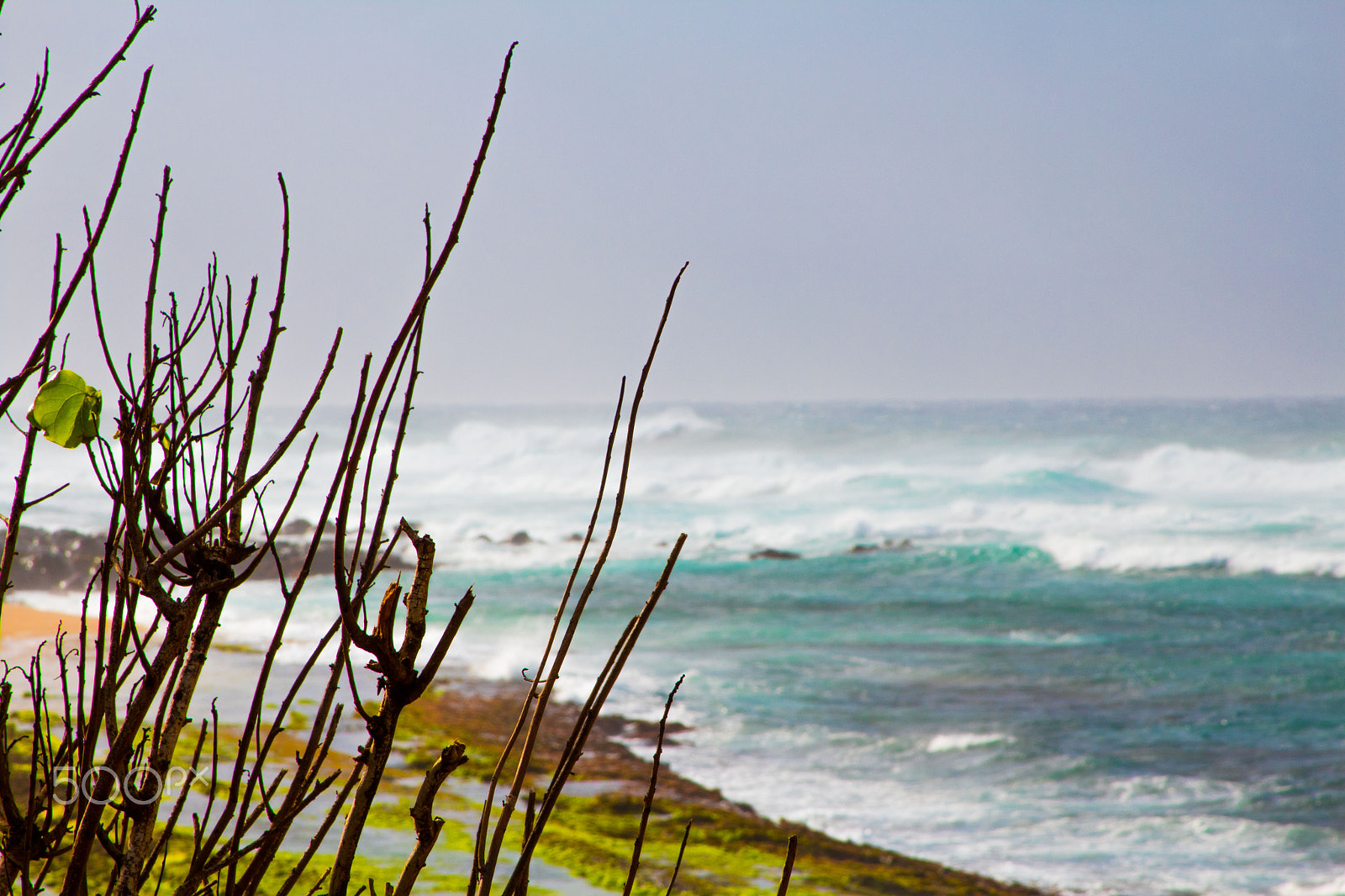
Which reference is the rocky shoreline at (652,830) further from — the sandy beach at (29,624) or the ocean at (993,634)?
the sandy beach at (29,624)

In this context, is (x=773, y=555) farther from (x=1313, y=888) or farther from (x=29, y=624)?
(x=1313, y=888)

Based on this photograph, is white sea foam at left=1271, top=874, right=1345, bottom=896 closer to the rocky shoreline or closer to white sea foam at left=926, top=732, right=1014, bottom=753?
the rocky shoreline

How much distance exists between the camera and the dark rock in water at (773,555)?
25094 mm

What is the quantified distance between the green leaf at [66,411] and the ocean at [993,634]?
7185 millimetres

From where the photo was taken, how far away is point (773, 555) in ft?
83.6

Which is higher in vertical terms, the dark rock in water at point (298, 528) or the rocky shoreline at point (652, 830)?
the dark rock in water at point (298, 528)

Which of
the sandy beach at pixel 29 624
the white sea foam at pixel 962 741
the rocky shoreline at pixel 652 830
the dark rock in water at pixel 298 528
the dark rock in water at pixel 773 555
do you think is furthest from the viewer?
the dark rock in water at pixel 298 528

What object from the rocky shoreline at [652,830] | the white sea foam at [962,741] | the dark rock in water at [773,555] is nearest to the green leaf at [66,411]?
the rocky shoreline at [652,830]

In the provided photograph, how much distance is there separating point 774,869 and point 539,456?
4223 cm

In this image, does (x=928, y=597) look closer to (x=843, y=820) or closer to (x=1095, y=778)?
(x=1095, y=778)

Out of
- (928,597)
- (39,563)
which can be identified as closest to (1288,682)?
(928,597)

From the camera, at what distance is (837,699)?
11.8m

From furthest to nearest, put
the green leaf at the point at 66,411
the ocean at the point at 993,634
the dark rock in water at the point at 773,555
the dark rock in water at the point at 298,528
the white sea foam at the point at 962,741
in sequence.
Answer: the dark rock in water at the point at 298,528 → the dark rock in water at the point at 773,555 → the white sea foam at the point at 962,741 → the ocean at the point at 993,634 → the green leaf at the point at 66,411

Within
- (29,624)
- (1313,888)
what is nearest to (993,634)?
(1313,888)
